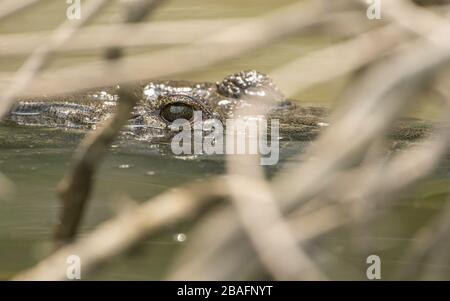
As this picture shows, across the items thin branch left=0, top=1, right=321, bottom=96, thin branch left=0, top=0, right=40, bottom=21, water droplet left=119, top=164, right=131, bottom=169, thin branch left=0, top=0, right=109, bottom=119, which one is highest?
water droplet left=119, top=164, right=131, bottom=169

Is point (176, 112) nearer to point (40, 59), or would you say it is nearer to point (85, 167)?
point (85, 167)

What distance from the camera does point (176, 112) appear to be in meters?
7.80

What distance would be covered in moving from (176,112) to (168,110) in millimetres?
76

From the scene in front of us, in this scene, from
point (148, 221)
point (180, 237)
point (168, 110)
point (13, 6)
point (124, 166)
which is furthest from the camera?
point (168, 110)

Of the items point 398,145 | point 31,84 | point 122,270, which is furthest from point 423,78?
point 398,145

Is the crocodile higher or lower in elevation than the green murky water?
higher

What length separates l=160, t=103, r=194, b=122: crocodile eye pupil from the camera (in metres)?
7.71

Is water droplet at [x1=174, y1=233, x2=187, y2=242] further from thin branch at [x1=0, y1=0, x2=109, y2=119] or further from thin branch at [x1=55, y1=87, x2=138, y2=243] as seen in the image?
thin branch at [x1=0, y1=0, x2=109, y2=119]

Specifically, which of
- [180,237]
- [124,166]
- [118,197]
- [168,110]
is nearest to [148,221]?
[180,237]

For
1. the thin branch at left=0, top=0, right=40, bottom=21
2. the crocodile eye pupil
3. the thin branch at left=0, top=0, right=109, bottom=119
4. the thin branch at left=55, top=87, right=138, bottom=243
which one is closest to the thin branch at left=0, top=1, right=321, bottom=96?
the thin branch at left=0, top=0, right=109, bottom=119

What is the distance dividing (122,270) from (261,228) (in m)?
3.03

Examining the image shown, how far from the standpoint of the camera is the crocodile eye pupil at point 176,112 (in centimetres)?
771

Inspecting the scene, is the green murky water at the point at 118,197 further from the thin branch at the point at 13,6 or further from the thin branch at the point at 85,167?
the thin branch at the point at 13,6
